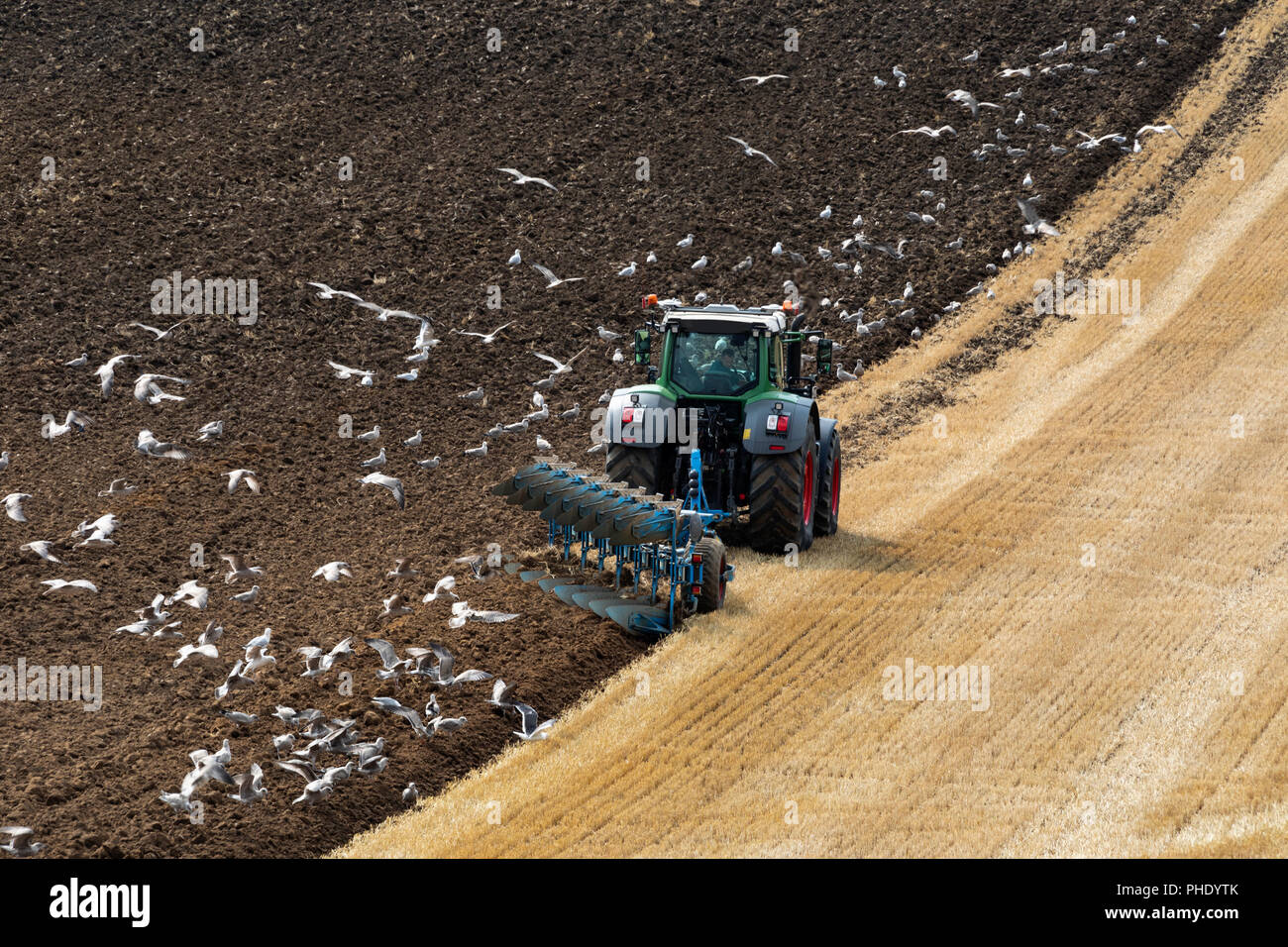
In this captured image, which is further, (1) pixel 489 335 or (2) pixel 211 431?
(1) pixel 489 335

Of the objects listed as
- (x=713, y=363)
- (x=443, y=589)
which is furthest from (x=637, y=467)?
(x=443, y=589)

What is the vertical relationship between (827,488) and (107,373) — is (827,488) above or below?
below

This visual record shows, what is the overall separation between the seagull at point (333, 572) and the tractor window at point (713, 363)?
363 centimetres

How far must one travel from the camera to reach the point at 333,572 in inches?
538

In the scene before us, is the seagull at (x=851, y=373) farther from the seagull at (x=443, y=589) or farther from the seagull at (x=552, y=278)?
the seagull at (x=443, y=589)

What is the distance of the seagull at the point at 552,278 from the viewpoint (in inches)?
893

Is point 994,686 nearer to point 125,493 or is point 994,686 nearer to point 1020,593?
point 1020,593

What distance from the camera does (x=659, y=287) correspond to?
76.4 feet

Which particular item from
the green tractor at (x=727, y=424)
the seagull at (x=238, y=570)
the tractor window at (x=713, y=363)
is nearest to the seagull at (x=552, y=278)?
the green tractor at (x=727, y=424)

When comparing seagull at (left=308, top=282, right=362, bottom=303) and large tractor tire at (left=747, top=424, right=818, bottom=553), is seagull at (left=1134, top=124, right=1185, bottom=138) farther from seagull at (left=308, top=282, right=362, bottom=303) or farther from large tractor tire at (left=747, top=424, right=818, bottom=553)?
large tractor tire at (left=747, top=424, right=818, bottom=553)

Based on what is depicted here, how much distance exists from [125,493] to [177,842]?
7.80 meters

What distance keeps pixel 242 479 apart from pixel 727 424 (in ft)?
17.9

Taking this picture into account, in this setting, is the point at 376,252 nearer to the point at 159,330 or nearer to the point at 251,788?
the point at 159,330

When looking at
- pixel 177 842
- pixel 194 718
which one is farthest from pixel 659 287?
pixel 177 842
